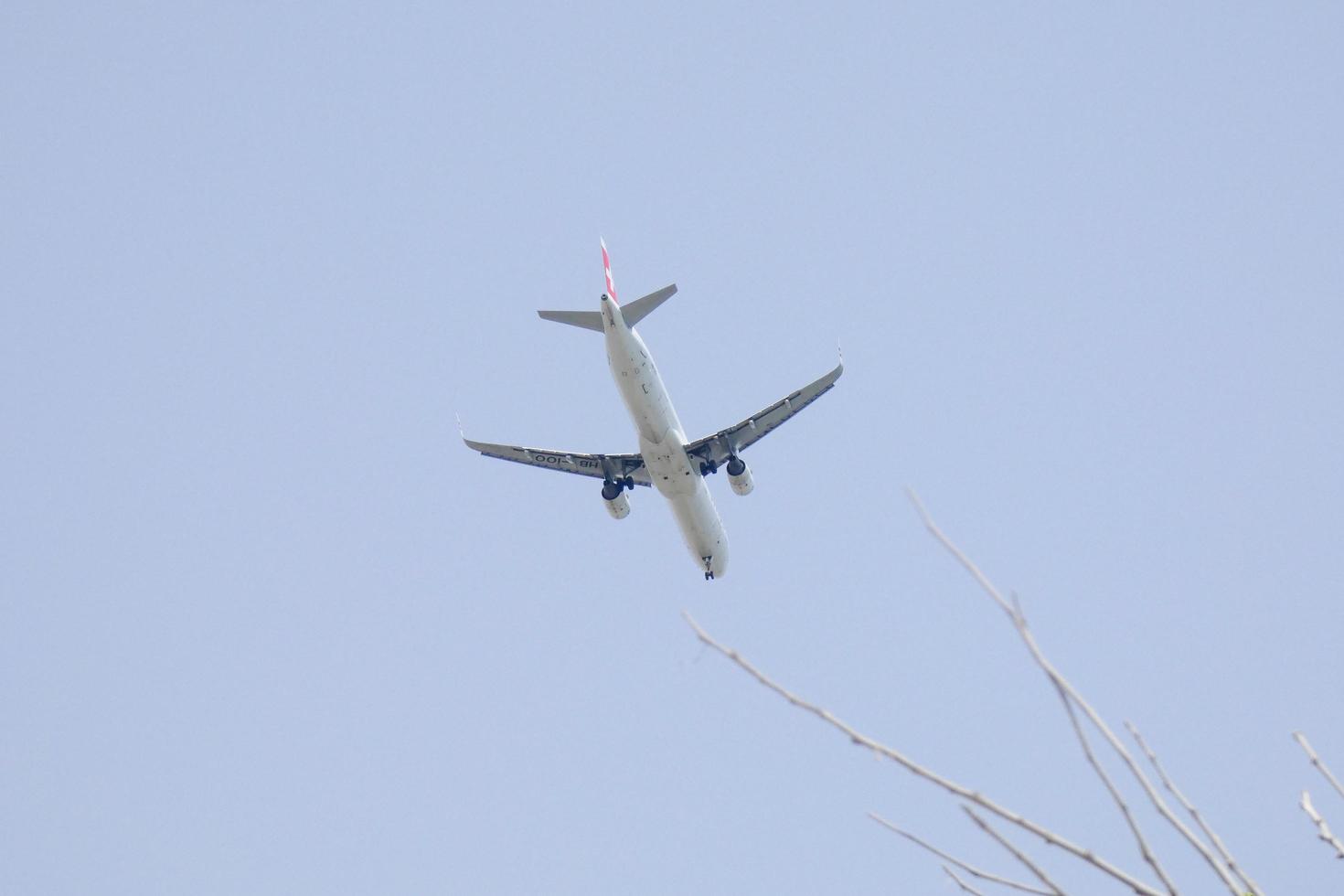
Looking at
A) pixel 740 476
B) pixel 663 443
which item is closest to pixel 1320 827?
pixel 663 443

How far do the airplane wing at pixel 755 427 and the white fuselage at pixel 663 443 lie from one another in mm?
776

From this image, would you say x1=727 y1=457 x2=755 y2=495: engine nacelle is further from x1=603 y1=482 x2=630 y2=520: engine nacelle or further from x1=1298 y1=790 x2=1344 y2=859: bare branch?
x1=1298 y1=790 x2=1344 y2=859: bare branch

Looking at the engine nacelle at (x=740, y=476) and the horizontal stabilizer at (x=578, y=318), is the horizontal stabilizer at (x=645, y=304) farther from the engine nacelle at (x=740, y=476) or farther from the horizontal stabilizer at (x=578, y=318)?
the engine nacelle at (x=740, y=476)

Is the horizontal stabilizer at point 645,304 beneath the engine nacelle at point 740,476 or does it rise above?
above

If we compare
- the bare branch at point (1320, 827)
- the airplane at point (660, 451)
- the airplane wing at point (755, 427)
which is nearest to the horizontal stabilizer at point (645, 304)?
the airplane at point (660, 451)

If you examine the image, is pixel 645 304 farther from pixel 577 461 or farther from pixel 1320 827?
pixel 1320 827

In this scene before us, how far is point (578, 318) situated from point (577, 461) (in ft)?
27.5

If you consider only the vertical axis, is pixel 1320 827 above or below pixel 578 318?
below

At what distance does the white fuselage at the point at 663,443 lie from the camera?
46375mm

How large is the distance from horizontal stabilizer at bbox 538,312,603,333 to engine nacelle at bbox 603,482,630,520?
24.4ft

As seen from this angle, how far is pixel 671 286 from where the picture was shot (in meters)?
51.1

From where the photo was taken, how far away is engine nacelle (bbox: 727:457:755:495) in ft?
180

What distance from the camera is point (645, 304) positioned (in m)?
50.8

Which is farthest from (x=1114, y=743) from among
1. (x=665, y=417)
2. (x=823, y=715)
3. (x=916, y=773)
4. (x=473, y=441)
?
(x=473, y=441)
